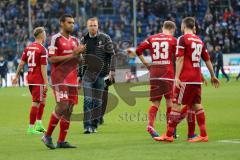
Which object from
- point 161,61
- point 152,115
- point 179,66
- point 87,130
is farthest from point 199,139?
point 87,130

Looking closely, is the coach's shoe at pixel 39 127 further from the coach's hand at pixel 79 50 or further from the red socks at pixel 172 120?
the coach's hand at pixel 79 50

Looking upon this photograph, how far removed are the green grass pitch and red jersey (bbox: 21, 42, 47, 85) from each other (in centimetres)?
124

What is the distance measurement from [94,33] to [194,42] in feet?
11.9

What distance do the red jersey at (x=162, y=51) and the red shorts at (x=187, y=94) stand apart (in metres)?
1.12

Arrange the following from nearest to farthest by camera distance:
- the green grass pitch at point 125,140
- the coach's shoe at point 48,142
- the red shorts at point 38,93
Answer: the green grass pitch at point 125,140 < the coach's shoe at point 48,142 < the red shorts at point 38,93

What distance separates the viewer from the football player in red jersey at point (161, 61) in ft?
48.4

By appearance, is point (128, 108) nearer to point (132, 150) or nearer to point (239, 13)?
point (132, 150)

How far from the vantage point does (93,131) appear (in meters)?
16.5

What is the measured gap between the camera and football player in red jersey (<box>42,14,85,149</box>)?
13102 mm

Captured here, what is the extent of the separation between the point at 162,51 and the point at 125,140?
1.91m

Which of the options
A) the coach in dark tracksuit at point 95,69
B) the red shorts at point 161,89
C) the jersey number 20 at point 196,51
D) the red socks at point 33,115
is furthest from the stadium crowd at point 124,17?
the jersey number 20 at point 196,51

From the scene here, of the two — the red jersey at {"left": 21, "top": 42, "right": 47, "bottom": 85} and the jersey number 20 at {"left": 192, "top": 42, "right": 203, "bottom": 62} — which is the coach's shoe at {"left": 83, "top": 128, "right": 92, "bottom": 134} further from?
the jersey number 20 at {"left": 192, "top": 42, "right": 203, "bottom": 62}

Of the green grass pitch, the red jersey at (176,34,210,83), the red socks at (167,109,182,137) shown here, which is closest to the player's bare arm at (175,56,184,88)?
the red jersey at (176,34,210,83)

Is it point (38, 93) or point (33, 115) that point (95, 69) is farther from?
point (33, 115)
